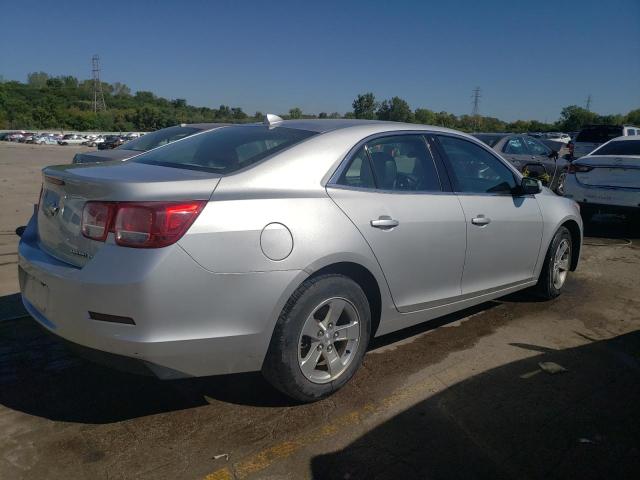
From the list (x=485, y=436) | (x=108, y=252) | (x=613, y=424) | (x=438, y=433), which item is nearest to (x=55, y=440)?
(x=108, y=252)

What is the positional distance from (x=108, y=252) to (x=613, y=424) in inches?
111

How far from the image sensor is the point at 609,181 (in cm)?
869

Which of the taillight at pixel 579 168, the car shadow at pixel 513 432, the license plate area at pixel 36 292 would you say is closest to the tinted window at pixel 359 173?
the car shadow at pixel 513 432

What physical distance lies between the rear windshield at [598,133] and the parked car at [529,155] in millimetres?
5340

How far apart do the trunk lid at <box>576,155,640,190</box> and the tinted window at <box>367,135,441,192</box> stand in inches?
233

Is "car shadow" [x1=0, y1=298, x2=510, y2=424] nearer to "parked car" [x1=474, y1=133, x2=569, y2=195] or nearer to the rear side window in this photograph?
the rear side window

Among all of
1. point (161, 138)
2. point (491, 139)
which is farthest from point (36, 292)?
point (491, 139)

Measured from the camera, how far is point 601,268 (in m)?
6.70

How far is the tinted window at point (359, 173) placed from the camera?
3355 millimetres

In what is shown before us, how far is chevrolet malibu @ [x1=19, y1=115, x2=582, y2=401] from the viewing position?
8.61 ft

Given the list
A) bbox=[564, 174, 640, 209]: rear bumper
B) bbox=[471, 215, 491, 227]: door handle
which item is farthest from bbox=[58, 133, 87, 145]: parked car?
bbox=[471, 215, 491, 227]: door handle

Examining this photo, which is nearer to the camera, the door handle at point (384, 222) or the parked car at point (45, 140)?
the door handle at point (384, 222)

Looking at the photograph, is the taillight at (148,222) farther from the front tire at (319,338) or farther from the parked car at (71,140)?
the parked car at (71,140)

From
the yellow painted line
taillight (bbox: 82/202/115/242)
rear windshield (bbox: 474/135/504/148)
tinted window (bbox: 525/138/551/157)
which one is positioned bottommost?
the yellow painted line
